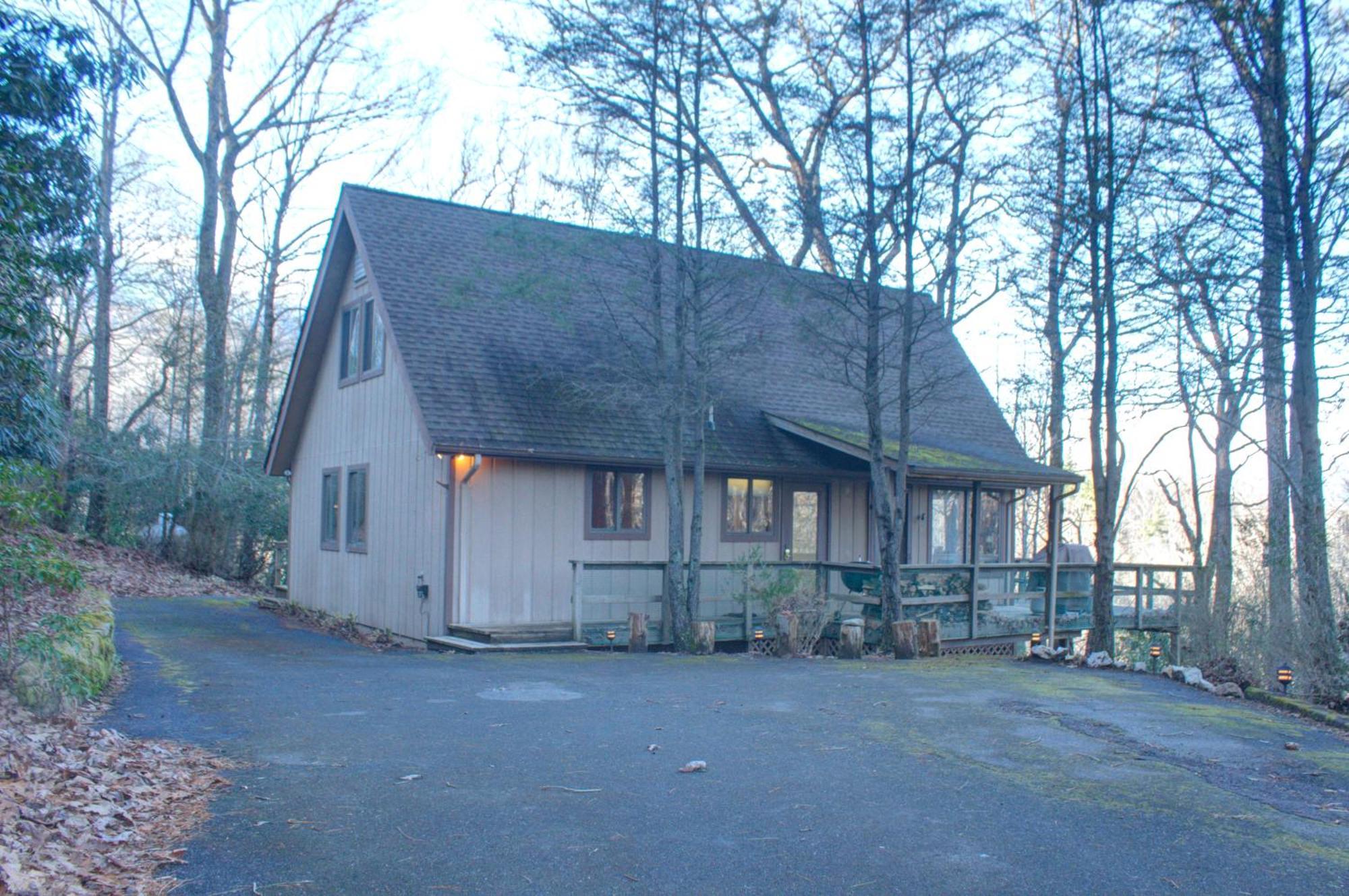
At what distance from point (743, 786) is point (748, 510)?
11978 mm

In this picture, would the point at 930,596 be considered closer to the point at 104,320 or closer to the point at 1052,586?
the point at 1052,586

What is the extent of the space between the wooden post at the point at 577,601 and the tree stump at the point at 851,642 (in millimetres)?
3627

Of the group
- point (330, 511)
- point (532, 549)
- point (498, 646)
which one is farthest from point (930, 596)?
point (330, 511)

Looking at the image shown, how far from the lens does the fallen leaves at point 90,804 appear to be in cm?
499

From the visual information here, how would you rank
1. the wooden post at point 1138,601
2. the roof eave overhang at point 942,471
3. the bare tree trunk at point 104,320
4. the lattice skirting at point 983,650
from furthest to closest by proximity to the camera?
the bare tree trunk at point 104,320, the wooden post at point 1138,601, the lattice skirting at point 983,650, the roof eave overhang at point 942,471

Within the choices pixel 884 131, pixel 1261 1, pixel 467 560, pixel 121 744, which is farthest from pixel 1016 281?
pixel 121 744

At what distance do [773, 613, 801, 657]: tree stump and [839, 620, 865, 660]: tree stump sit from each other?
66 centimetres

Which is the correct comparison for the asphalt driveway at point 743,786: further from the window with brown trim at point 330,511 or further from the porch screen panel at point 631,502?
the window with brown trim at point 330,511

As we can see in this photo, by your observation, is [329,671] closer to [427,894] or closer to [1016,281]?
[427,894]

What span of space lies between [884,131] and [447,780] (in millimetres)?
11538

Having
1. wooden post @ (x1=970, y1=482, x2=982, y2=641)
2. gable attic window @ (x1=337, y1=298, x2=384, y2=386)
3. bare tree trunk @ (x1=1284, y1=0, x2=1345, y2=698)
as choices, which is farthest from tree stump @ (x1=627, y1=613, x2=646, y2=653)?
bare tree trunk @ (x1=1284, y1=0, x2=1345, y2=698)

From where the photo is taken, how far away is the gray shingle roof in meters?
16.2

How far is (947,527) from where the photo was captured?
2156cm

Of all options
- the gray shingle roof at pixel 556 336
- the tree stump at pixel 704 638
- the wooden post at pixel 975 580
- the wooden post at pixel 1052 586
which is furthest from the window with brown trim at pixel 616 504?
the wooden post at pixel 1052 586
